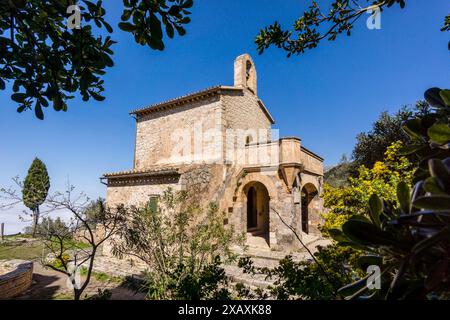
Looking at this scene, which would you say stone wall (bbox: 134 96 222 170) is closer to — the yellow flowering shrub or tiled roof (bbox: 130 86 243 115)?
tiled roof (bbox: 130 86 243 115)

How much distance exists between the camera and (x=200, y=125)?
537 inches

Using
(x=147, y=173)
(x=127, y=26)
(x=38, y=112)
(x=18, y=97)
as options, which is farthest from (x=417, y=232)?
(x=147, y=173)

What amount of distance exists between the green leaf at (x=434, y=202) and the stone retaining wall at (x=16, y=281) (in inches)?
442

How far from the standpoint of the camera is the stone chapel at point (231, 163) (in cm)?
1095

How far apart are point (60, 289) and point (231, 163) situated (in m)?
9.17

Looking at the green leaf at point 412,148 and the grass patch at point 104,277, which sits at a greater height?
the green leaf at point 412,148

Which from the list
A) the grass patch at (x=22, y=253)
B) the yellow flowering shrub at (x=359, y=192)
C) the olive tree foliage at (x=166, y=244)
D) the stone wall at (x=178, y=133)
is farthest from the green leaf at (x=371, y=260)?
the grass patch at (x=22, y=253)

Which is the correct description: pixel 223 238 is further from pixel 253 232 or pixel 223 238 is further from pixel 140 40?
pixel 253 232

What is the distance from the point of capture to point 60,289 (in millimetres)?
8883

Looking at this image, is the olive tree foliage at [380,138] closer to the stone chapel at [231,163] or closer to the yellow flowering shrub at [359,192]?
the stone chapel at [231,163]
